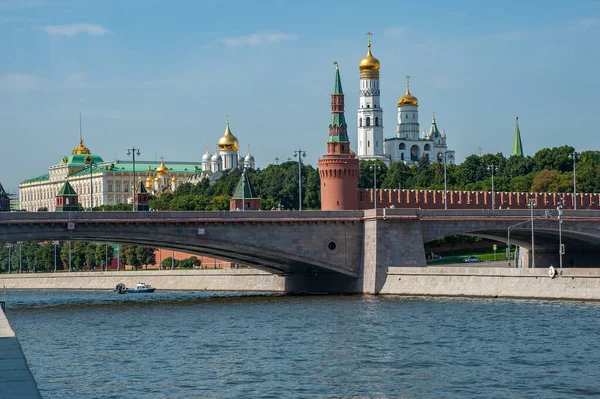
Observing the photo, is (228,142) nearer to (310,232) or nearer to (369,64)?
(369,64)

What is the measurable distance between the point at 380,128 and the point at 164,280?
9501 cm

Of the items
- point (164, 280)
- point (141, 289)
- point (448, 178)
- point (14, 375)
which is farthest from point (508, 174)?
point (14, 375)

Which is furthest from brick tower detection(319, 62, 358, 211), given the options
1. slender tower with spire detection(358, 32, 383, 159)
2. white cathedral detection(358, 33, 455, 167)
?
slender tower with spire detection(358, 32, 383, 159)

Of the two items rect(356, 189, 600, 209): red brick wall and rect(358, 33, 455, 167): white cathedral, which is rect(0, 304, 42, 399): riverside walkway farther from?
rect(358, 33, 455, 167): white cathedral

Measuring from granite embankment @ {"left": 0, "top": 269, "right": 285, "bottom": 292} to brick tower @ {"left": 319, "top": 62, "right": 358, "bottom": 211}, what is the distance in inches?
296

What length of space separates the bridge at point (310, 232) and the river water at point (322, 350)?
4.79 meters

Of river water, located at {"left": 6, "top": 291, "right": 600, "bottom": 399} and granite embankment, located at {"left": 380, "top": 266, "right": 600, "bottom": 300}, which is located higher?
granite embankment, located at {"left": 380, "top": 266, "right": 600, "bottom": 300}

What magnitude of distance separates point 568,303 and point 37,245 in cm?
9216

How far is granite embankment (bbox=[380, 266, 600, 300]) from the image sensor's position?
58875 millimetres

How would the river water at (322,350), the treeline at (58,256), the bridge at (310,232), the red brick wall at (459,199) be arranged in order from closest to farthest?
the river water at (322,350) → the bridge at (310,232) → the red brick wall at (459,199) → the treeline at (58,256)

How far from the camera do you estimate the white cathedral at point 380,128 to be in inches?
7013

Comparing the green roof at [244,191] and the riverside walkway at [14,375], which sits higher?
the green roof at [244,191]

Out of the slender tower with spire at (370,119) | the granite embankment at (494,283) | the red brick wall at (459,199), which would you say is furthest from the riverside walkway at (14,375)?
the slender tower with spire at (370,119)

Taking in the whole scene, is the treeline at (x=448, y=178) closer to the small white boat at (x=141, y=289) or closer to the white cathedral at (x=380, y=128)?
the white cathedral at (x=380, y=128)
